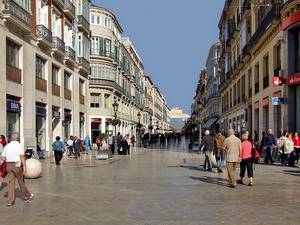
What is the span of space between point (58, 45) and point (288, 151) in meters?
19.7

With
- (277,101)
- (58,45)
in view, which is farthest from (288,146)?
(58,45)

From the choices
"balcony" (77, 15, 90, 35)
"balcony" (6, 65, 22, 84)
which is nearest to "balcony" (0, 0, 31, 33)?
"balcony" (6, 65, 22, 84)

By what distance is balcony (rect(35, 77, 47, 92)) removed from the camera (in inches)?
1074

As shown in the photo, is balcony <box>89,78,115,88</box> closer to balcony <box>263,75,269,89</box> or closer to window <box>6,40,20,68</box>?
window <box>6,40,20,68</box>

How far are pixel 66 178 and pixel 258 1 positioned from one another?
73.5ft

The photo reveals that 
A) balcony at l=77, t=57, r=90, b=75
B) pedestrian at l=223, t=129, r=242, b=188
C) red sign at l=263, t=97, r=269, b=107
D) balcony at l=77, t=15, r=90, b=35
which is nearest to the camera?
pedestrian at l=223, t=129, r=242, b=188

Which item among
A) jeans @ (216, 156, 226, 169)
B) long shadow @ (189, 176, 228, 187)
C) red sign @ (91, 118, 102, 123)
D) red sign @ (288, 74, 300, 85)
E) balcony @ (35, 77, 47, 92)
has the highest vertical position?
balcony @ (35, 77, 47, 92)

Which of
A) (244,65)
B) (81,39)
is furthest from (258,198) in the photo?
(81,39)

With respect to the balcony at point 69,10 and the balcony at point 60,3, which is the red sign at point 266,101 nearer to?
the balcony at point 60,3

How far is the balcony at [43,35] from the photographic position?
2706 cm

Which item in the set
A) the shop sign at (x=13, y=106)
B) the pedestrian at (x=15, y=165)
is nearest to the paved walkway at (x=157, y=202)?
the pedestrian at (x=15, y=165)

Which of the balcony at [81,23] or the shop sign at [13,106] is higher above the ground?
the balcony at [81,23]

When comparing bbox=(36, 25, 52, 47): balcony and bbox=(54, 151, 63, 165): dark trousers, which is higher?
bbox=(36, 25, 52, 47): balcony

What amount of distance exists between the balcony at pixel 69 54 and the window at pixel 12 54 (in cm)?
896
